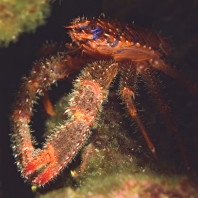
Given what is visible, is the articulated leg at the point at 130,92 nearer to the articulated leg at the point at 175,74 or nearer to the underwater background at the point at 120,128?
the underwater background at the point at 120,128

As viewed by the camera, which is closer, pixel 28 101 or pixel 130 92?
pixel 130 92

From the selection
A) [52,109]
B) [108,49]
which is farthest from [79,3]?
[52,109]

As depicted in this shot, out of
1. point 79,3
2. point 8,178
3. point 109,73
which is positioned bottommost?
point 8,178

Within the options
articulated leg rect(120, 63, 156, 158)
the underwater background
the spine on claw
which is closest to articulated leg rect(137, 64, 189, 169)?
the underwater background

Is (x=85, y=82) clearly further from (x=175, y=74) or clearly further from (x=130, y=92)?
(x=175, y=74)

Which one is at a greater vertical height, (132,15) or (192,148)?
(132,15)

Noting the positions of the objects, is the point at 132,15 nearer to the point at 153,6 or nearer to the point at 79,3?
the point at 153,6

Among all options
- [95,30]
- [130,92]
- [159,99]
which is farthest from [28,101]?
[159,99]

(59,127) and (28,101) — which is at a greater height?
(59,127)
